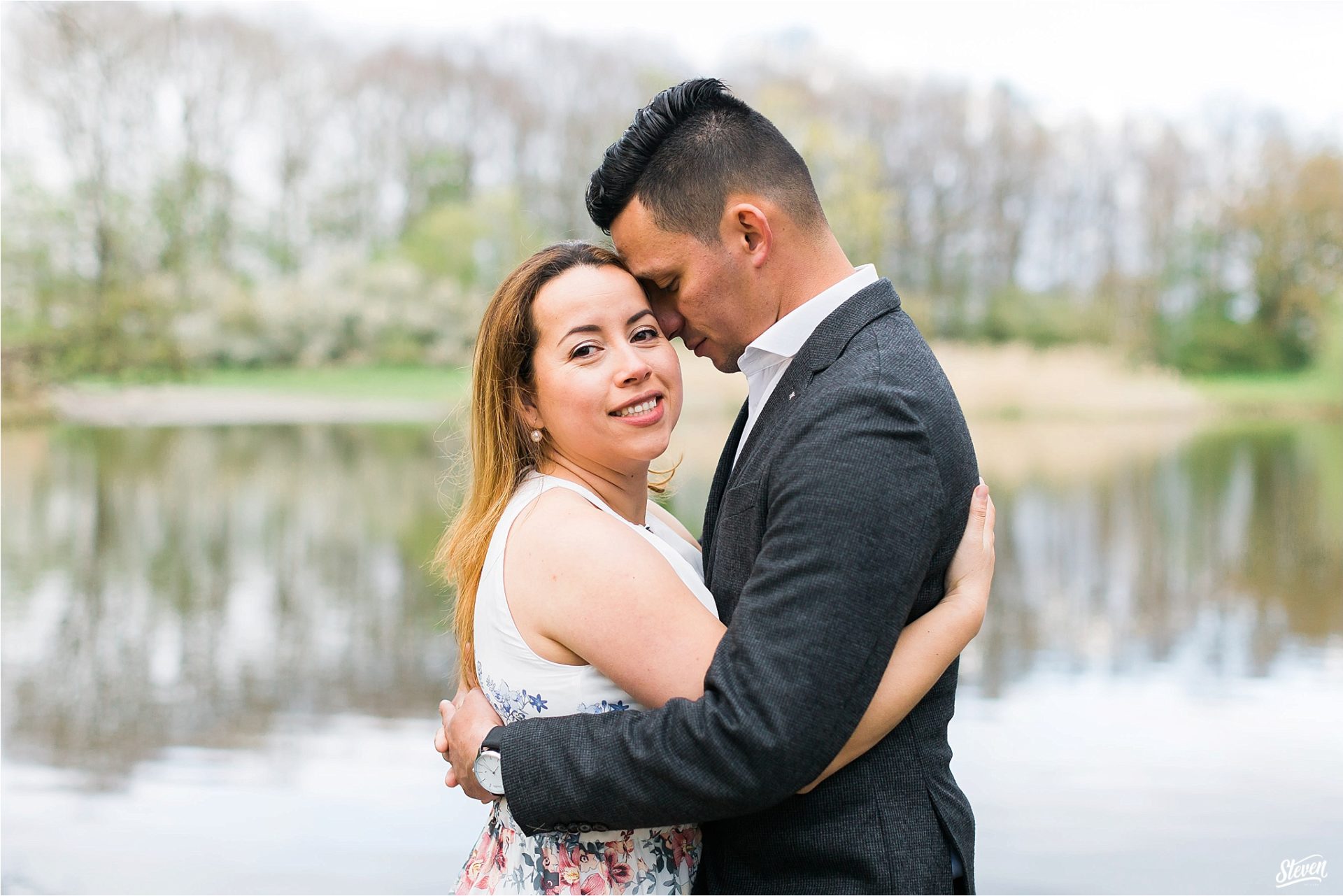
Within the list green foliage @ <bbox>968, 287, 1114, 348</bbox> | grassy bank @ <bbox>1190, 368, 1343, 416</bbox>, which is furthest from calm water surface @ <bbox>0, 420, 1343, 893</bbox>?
grassy bank @ <bbox>1190, 368, 1343, 416</bbox>

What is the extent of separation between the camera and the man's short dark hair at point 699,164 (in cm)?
197

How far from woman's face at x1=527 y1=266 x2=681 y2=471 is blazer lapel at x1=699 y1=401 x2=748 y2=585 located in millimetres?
146

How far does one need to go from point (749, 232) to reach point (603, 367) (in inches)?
12.9

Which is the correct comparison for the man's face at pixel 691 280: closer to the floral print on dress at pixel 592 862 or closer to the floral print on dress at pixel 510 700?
the floral print on dress at pixel 510 700

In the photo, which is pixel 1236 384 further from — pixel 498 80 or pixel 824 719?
pixel 824 719

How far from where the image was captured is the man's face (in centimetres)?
199

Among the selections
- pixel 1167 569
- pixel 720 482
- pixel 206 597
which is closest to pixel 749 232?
pixel 720 482

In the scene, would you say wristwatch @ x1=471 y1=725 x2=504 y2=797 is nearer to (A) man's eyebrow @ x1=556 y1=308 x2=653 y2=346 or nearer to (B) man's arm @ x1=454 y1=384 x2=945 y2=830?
(B) man's arm @ x1=454 y1=384 x2=945 y2=830

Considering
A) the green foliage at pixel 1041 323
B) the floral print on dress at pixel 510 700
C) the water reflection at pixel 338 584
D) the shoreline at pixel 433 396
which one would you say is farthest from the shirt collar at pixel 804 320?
the green foliage at pixel 1041 323

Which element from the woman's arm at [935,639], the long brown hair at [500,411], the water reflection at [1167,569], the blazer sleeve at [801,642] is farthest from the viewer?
the water reflection at [1167,569]

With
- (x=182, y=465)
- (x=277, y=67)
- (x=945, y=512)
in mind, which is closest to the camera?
(x=945, y=512)

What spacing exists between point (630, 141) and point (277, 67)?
25188 mm

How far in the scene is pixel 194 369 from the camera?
72.3 feet

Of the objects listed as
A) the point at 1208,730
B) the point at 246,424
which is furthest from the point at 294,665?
the point at 246,424
